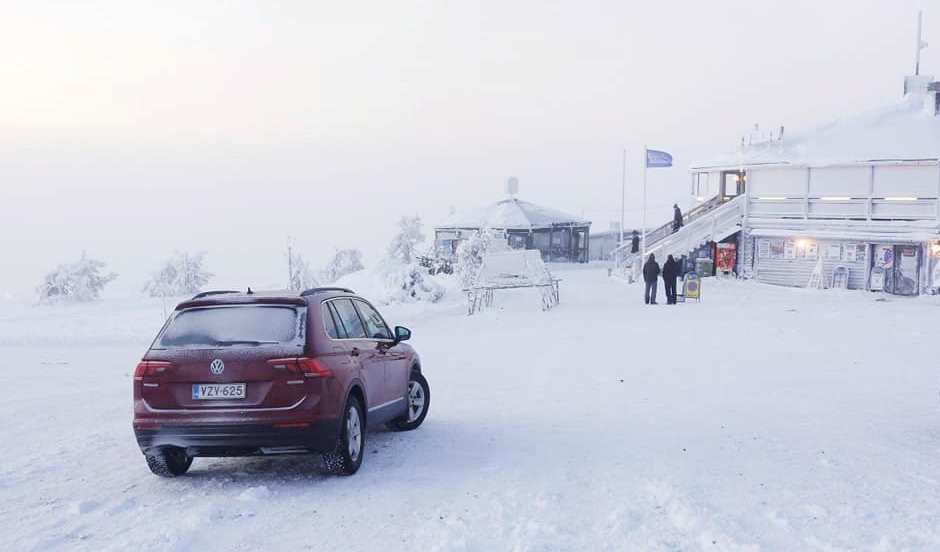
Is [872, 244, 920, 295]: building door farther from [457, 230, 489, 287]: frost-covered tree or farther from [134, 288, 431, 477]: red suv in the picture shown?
[134, 288, 431, 477]: red suv

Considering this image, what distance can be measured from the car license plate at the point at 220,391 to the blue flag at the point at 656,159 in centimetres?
3371

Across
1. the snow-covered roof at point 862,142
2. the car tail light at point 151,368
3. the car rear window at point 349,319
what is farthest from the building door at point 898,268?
the car tail light at point 151,368

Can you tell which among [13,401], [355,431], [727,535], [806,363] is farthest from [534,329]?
[727,535]

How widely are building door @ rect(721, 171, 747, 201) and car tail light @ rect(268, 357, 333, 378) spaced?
3604 cm

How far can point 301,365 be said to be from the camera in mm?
7289

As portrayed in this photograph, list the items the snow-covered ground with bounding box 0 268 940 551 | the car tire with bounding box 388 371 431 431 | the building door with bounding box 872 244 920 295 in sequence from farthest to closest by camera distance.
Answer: the building door with bounding box 872 244 920 295, the car tire with bounding box 388 371 431 431, the snow-covered ground with bounding box 0 268 940 551

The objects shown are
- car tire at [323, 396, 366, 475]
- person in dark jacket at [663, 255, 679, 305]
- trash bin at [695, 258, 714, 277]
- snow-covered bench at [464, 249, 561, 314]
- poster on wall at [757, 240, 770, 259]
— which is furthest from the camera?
poster on wall at [757, 240, 770, 259]

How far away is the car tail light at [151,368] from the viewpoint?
738 cm

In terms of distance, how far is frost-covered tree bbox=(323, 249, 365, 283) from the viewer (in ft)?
158

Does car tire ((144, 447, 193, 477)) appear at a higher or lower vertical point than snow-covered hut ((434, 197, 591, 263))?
lower

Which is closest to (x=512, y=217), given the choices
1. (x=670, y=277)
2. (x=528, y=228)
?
(x=528, y=228)

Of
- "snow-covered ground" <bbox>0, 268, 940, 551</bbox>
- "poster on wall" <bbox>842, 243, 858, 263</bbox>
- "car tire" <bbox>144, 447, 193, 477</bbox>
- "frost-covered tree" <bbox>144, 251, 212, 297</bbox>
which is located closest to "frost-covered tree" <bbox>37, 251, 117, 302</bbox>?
"frost-covered tree" <bbox>144, 251, 212, 297</bbox>

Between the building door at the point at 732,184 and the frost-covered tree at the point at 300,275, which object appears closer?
the frost-covered tree at the point at 300,275

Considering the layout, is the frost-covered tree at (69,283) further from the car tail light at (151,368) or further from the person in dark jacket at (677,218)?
the car tail light at (151,368)
